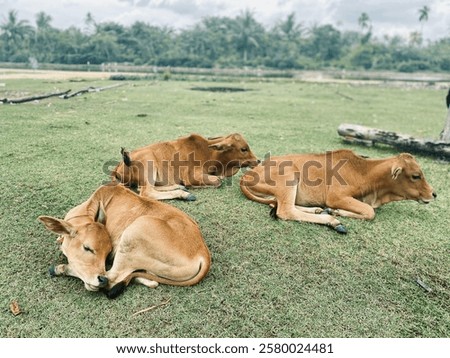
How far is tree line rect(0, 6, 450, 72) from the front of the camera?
61.2m

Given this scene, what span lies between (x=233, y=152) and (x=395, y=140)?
12.7ft

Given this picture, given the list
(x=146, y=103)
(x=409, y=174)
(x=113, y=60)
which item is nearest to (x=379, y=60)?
(x=113, y=60)

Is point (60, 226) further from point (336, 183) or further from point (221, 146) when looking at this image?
point (336, 183)

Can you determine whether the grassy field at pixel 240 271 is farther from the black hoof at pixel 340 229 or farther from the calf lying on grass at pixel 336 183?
the calf lying on grass at pixel 336 183

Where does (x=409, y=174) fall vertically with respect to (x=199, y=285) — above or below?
above

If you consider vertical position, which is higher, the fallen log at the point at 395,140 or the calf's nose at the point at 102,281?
the fallen log at the point at 395,140

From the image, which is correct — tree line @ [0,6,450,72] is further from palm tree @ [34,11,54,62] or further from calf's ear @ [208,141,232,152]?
calf's ear @ [208,141,232,152]

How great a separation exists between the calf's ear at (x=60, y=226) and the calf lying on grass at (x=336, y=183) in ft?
7.74

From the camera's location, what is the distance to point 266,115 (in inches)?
515

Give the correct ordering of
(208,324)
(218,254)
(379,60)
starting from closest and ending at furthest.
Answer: (208,324) < (218,254) < (379,60)

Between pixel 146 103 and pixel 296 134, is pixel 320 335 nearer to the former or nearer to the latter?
pixel 296 134

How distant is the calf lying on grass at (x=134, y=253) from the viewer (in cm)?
344

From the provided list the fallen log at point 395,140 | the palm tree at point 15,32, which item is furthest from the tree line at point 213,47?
the fallen log at point 395,140
